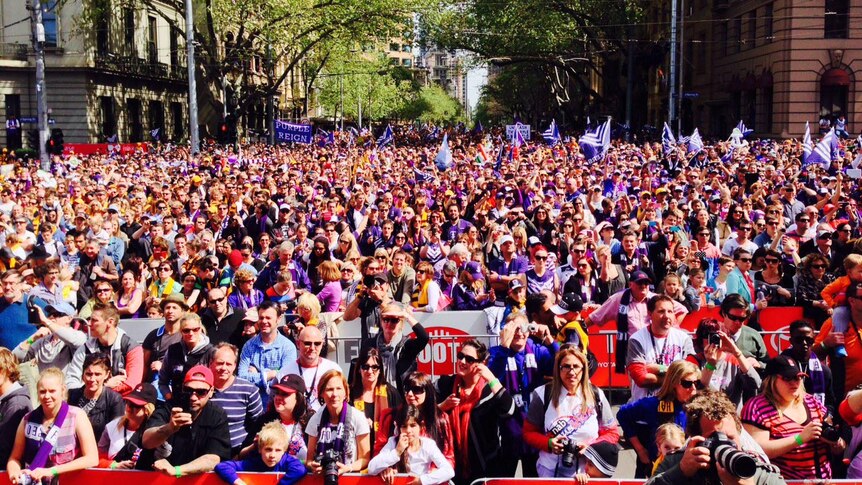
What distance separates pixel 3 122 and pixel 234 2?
13.1m

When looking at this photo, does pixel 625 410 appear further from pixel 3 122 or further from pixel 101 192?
pixel 3 122

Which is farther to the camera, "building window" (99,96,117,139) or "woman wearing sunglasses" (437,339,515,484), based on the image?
"building window" (99,96,117,139)

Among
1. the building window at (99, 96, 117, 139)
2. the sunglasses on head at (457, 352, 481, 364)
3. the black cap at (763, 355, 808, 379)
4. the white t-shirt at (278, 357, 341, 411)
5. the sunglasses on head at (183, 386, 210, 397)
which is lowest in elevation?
the white t-shirt at (278, 357, 341, 411)

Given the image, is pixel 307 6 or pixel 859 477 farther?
pixel 307 6

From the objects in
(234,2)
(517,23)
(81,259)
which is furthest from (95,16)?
(81,259)

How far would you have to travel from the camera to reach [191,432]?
17.8ft

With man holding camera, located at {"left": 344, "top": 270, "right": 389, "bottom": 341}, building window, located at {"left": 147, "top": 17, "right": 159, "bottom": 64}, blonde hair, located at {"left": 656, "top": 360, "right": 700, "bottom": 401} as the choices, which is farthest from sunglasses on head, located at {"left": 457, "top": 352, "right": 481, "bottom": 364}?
building window, located at {"left": 147, "top": 17, "right": 159, "bottom": 64}

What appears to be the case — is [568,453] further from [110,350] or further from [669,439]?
[110,350]

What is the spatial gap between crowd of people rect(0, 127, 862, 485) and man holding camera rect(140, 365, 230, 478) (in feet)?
0.04

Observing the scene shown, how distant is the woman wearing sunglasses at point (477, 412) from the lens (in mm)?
5750

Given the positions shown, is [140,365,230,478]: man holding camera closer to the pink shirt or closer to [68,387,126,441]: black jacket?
[68,387,126,441]: black jacket

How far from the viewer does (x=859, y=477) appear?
16.4 ft

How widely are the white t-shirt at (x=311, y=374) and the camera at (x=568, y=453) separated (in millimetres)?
1631

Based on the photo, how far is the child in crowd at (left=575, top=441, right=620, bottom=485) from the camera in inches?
213
